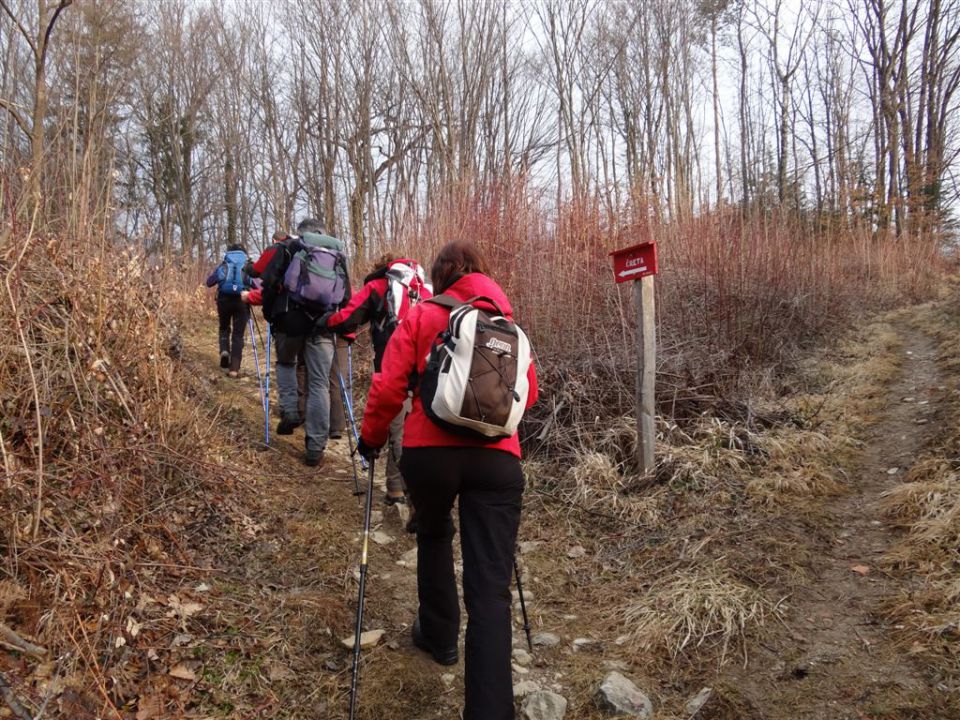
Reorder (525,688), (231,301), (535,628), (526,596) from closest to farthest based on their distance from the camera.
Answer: (525,688)
(535,628)
(526,596)
(231,301)

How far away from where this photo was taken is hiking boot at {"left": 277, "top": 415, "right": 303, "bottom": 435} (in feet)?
18.1

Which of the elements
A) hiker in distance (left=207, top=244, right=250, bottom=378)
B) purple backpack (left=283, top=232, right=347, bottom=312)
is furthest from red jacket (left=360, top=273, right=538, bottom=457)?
hiker in distance (left=207, top=244, right=250, bottom=378)

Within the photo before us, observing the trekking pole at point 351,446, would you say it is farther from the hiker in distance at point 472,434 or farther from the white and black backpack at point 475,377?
the white and black backpack at point 475,377

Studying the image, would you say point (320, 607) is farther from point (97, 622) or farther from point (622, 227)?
point (622, 227)

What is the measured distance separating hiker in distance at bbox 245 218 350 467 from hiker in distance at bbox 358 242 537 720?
249 cm

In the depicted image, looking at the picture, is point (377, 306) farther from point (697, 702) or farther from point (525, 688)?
point (697, 702)

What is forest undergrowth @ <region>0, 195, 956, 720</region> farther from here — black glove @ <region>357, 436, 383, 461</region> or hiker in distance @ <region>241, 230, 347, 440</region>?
black glove @ <region>357, 436, 383, 461</region>

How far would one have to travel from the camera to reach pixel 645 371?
4621mm

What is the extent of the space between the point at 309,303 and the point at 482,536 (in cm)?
305

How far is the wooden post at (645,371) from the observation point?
4586mm

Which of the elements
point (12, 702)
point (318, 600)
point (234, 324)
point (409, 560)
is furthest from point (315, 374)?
point (234, 324)

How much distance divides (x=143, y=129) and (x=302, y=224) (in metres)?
16.0

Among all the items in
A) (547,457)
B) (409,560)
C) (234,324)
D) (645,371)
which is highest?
(234,324)

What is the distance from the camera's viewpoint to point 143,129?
1784 centimetres
